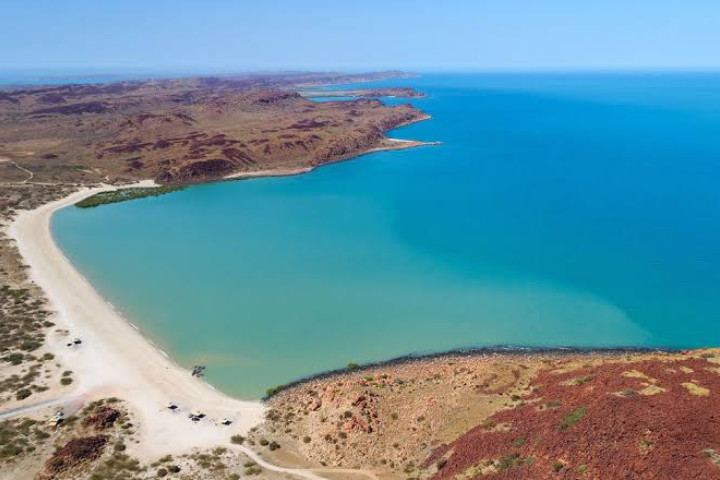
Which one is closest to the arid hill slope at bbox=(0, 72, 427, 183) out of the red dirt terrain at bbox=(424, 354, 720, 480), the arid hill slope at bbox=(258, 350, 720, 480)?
the arid hill slope at bbox=(258, 350, 720, 480)

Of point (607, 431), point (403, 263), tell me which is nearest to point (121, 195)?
point (403, 263)

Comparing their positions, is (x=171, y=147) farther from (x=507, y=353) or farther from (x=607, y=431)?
(x=607, y=431)

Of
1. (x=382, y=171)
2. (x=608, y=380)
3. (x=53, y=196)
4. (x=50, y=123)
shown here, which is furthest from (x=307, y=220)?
(x=50, y=123)

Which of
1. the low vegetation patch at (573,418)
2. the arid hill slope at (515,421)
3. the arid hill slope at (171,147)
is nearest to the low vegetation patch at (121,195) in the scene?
the arid hill slope at (171,147)

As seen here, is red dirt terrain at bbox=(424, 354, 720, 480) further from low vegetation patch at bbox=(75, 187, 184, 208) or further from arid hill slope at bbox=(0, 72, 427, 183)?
arid hill slope at bbox=(0, 72, 427, 183)

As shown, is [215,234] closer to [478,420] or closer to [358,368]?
[358,368]

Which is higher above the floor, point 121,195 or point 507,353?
point 121,195

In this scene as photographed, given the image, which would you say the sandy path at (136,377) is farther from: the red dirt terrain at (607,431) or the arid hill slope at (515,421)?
the red dirt terrain at (607,431)
